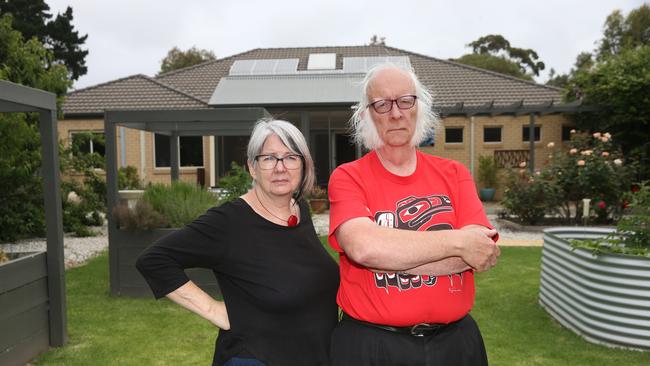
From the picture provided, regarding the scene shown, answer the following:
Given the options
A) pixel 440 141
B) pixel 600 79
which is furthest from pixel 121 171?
pixel 600 79

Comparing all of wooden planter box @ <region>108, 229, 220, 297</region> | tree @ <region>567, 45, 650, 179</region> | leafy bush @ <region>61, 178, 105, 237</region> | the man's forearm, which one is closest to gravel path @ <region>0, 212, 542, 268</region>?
leafy bush @ <region>61, 178, 105, 237</region>

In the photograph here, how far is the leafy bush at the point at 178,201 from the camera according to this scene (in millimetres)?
6449

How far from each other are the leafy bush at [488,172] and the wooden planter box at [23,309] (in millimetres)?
15149

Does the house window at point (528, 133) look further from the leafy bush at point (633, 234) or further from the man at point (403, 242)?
the man at point (403, 242)

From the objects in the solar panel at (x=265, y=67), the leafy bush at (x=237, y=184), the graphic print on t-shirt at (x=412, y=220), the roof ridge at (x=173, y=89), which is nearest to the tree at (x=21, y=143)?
the leafy bush at (x=237, y=184)

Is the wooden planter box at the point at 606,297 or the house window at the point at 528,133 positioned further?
the house window at the point at 528,133

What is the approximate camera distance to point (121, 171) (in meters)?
16.2

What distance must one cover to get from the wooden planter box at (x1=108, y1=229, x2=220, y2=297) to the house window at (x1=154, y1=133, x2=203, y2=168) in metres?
12.4

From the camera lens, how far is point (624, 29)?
3288 cm

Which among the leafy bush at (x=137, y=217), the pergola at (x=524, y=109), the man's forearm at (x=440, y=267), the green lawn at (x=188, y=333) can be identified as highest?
the pergola at (x=524, y=109)

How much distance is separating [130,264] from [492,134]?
15.3 m

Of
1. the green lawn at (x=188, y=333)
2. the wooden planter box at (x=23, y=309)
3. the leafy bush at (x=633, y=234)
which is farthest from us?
the leafy bush at (x=633, y=234)

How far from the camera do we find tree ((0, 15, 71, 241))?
9.08 meters

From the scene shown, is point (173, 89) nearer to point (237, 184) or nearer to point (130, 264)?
point (130, 264)
